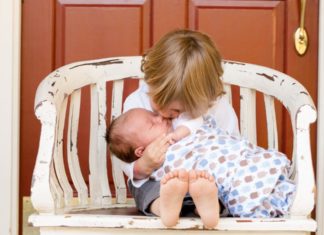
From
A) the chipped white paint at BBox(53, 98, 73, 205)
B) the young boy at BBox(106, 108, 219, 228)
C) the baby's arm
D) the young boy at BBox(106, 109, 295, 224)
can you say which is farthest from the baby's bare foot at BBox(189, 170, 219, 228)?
the chipped white paint at BBox(53, 98, 73, 205)

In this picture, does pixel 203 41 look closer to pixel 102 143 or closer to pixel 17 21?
pixel 102 143

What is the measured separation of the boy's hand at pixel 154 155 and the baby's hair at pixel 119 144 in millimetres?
40

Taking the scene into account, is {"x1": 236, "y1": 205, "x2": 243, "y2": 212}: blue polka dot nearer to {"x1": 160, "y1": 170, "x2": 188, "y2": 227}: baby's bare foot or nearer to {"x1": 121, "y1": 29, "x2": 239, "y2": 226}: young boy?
{"x1": 121, "y1": 29, "x2": 239, "y2": 226}: young boy

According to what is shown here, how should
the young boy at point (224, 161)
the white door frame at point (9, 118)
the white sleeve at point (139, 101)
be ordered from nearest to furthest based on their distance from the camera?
the young boy at point (224, 161) → the white sleeve at point (139, 101) → the white door frame at point (9, 118)

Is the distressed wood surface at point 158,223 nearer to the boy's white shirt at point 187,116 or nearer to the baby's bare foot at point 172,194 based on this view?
the baby's bare foot at point 172,194

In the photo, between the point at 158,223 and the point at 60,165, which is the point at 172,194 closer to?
the point at 158,223

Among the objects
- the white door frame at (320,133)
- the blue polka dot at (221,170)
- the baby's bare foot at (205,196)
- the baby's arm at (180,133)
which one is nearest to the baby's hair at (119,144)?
the baby's arm at (180,133)

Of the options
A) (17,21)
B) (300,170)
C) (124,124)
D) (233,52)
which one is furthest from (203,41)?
(17,21)

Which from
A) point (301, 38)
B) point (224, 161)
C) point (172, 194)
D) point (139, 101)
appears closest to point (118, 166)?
point (139, 101)

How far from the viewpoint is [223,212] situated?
1969 millimetres

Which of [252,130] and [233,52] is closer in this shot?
[252,130]

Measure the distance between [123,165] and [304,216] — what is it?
0.56m

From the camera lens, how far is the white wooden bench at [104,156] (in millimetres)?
1793

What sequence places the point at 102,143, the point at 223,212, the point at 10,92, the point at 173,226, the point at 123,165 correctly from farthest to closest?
the point at 10,92
the point at 102,143
the point at 123,165
the point at 223,212
the point at 173,226
